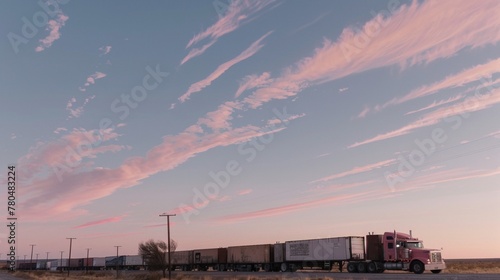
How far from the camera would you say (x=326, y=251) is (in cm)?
5109

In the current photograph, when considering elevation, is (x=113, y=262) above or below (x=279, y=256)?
below

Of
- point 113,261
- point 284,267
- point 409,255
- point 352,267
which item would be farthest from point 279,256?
point 113,261

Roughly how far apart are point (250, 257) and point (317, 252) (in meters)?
13.7

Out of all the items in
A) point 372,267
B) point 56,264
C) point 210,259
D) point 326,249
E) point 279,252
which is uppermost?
point 326,249

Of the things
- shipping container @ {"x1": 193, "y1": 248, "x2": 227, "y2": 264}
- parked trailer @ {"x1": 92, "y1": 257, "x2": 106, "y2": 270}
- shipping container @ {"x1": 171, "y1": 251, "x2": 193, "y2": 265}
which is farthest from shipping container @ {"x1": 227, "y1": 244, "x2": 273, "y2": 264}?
parked trailer @ {"x1": 92, "y1": 257, "x2": 106, "y2": 270}

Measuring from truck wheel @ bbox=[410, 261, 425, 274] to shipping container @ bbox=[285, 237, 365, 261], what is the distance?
7.13 metres

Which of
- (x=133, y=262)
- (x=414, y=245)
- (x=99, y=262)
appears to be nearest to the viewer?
(x=414, y=245)

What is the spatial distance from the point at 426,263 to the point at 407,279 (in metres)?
8.68

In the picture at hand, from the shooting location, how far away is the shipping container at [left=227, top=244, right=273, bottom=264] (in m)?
60.5

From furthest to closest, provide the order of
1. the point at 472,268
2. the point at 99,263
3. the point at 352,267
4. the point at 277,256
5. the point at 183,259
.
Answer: the point at 99,263 < the point at 183,259 < the point at 277,256 < the point at 472,268 < the point at 352,267

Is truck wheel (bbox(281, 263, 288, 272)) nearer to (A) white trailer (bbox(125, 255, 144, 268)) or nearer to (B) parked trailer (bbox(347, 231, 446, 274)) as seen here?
(B) parked trailer (bbox(347, 231, 446, 274))

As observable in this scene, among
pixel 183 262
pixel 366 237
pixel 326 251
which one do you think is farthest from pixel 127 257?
pixel 366 237

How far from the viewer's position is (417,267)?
40562mm

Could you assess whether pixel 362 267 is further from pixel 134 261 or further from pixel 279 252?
pixel 134 261
